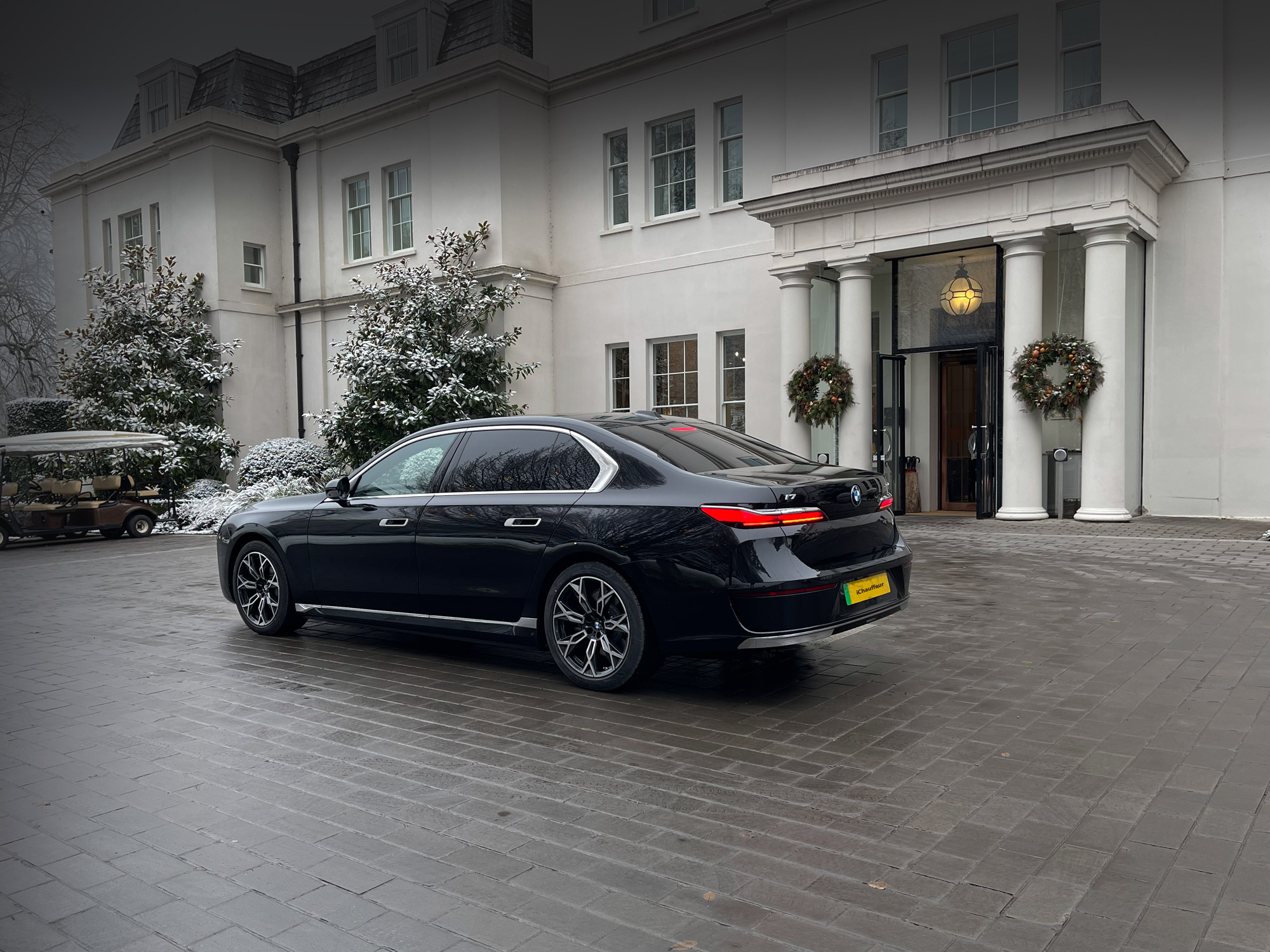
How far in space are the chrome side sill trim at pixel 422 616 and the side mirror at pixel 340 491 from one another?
0.77 metres

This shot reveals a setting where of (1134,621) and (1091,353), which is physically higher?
(1091,353)

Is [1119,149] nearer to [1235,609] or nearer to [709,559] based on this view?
[1235,609]

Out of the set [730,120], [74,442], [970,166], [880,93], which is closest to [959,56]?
[880,93]

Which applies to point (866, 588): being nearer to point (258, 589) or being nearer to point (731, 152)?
point (258, 589)

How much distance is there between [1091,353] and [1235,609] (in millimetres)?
6901

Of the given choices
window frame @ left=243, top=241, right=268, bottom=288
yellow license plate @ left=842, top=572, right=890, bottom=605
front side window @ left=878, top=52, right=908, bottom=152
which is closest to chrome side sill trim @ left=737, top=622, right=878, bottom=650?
yellow license plate @ left=842, top=572, right=890, bottom=605

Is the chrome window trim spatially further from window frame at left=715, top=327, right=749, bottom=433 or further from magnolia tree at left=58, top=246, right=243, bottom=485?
magnolia tree at left=58, top=246, right=243, bottom=485

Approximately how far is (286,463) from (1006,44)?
17073 mm

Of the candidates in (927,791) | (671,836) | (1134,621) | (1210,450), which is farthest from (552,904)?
(1210,450)

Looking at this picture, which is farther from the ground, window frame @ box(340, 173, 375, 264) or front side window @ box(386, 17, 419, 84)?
front side window @ box(386, 17, 419, 84)

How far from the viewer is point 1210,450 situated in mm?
14305

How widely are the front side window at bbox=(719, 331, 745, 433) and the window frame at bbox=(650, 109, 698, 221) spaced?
9.53 ft

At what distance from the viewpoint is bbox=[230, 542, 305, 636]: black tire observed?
735 cm

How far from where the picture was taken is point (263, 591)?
298 inches
